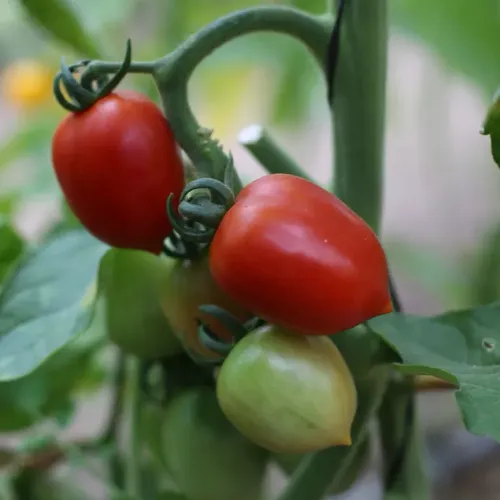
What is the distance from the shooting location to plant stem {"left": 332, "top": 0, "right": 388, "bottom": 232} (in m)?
0.31

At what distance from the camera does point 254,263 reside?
0.81ft

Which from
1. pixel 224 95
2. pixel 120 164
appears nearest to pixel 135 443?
A: pixel 120 164

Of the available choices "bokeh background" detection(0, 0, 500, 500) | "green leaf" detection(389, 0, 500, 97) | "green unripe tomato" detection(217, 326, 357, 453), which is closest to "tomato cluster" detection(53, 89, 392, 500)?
"green unripe tomato" detection(217, 326, 357, 453)

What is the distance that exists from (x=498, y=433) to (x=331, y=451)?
0.10 metres

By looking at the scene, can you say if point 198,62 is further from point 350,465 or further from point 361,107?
point 350,465

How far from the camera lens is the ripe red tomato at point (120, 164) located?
0.88 feet

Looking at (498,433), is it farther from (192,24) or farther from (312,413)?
(192,24)

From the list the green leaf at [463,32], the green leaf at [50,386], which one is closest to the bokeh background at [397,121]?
the green leaf at [463,32]

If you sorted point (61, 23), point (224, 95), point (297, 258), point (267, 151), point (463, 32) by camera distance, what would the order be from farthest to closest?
1. point (224, 95)
2. point (463, 32)
3. point (61, 23)
4. point (267, 151)
5. point (297, 258)

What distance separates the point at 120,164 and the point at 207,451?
16 centimetres

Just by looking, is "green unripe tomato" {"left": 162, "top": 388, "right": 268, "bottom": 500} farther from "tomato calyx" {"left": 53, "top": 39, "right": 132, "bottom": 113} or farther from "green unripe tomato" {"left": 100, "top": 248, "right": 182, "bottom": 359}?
"tomato calyx" {"left": 53, "top": 39, "right": 132, "bottom": 113}

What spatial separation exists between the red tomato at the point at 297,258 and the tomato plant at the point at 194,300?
0.17ft

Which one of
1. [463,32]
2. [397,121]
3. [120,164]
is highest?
[120,164]

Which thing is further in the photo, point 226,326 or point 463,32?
point 463,32
